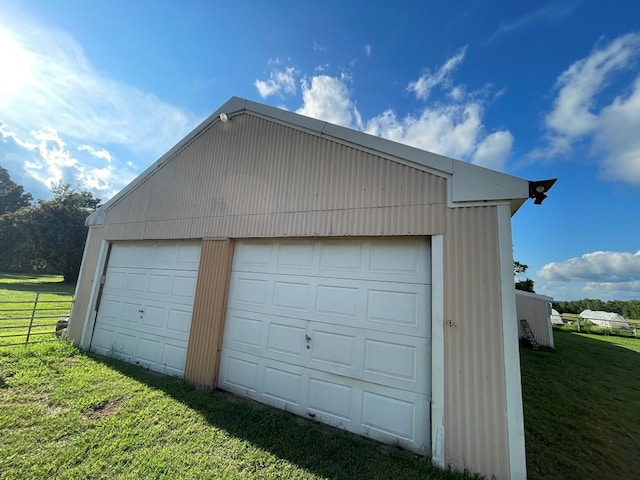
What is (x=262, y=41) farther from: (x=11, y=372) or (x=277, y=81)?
(x=11, y=372)

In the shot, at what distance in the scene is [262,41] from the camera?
5.46m

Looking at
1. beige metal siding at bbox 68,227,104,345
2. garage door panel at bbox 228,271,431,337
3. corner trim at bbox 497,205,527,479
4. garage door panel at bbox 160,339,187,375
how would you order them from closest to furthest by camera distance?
corner trim at bbox 497,205,527,479 → garage door panel at bbox 228,271,431,337 → garage door panel at bbox 160,339,187,375 → beige metal siding at bbox 68,227,104,345

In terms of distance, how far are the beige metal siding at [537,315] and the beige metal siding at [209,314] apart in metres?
13.5

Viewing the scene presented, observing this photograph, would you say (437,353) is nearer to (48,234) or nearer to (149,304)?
(149,304)

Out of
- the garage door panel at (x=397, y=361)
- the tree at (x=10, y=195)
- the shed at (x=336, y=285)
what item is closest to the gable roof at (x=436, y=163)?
the shed at (x=336, y=285)

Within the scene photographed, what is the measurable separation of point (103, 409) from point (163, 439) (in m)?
1.34

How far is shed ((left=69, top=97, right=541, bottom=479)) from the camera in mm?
2881

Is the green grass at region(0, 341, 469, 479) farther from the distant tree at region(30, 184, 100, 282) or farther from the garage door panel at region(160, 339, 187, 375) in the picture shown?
the distant tree at region(30, 184, 100, 282)

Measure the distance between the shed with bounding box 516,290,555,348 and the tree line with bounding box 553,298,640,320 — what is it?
3342 centimetres

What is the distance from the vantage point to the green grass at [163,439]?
263 centimetres

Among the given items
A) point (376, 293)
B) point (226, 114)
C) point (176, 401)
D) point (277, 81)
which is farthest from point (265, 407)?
point (277, 81)

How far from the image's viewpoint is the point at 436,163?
3.35 m

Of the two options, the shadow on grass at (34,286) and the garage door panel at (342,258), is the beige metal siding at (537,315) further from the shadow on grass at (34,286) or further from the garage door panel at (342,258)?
A: the shadow on grass at (34,286)

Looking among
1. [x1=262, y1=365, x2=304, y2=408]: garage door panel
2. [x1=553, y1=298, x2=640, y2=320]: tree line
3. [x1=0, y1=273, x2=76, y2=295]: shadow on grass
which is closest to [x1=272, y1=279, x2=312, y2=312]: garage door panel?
[x1=262, y1=365, x2=304, y2=408]: garage door panel
